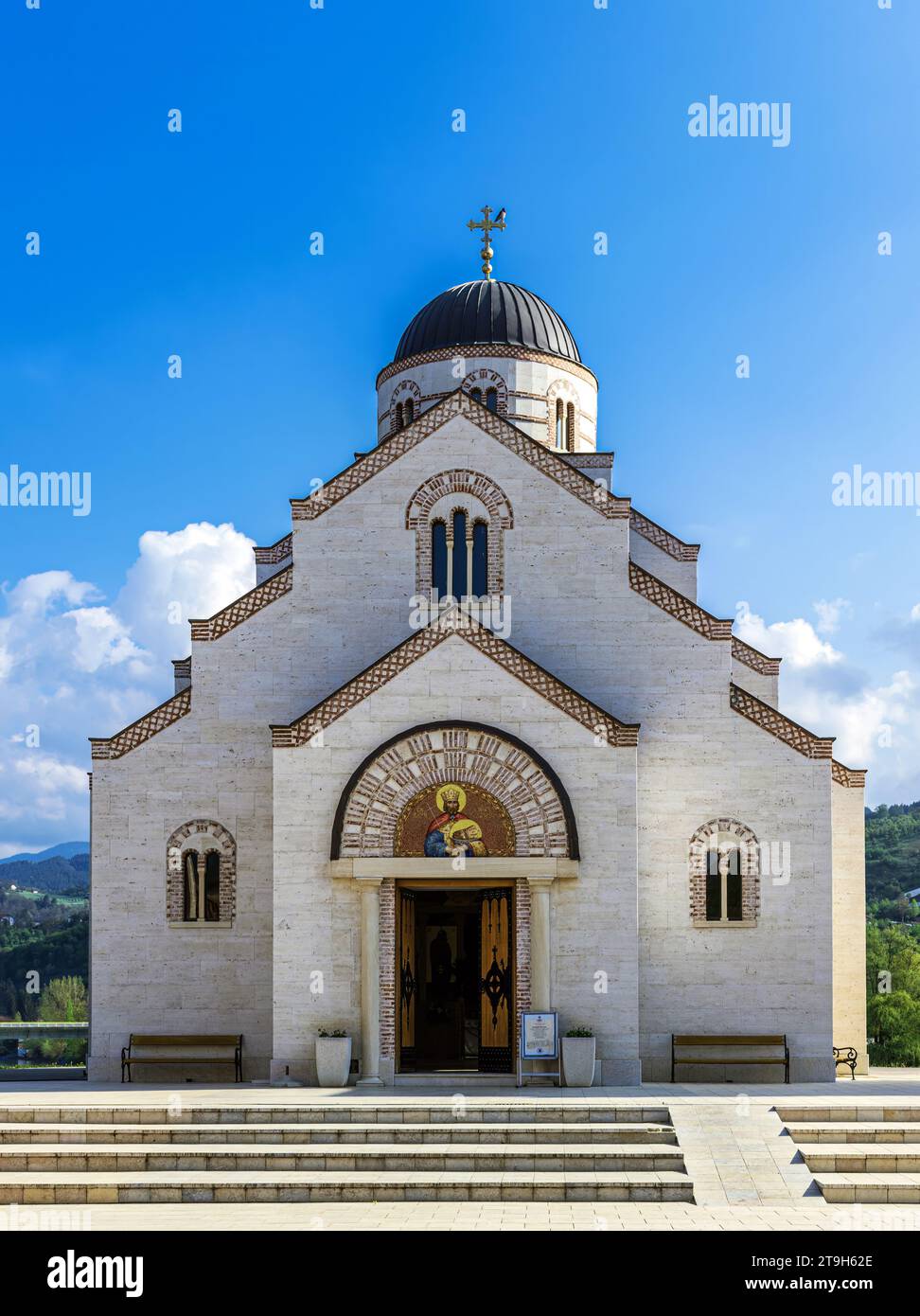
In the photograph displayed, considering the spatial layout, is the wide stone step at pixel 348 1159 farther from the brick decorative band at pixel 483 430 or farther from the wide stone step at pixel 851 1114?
the brick decorative band at pixel 483 430

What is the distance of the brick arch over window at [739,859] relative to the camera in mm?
27844

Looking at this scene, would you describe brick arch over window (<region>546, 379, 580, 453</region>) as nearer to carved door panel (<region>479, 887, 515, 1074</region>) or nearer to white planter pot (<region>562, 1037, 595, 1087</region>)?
carved door panel (<region>479, 887, 515, 1074</region>)

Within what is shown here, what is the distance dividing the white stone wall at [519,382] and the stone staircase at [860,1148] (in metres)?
20.1

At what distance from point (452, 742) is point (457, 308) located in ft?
55.1

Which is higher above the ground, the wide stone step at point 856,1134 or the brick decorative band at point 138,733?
the brick decorative band at point 138,733

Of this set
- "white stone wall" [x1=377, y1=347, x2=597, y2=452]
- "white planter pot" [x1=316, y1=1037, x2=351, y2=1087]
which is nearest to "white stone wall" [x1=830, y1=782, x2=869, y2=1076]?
"white planter pot" [x1=316, y1=1037, x2=351, y2=1087]

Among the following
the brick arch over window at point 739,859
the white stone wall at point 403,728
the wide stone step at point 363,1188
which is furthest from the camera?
the brick arch over window at point 739,859

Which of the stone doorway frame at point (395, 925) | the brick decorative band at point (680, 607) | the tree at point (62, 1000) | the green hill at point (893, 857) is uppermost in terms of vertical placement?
the brick decorative band at point (680, 607)

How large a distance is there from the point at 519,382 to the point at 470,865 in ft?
52.8

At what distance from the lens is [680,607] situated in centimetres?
2897

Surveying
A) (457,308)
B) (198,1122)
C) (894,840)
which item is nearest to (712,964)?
(198,1122)

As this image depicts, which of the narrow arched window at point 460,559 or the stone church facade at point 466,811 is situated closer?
the stone church facade at point 466,811

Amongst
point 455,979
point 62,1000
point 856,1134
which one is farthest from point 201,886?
point 62,1000

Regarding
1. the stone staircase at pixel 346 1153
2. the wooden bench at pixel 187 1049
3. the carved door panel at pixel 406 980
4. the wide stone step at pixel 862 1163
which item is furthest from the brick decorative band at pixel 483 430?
the wide stone step at pixel 862 1163
